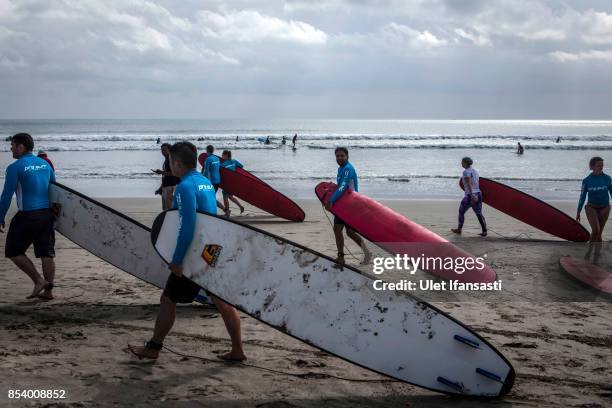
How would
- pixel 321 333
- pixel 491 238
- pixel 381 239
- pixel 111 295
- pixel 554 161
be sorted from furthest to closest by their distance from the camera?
pixel 554 161 < pixel 491 238 < pixel 381 239 < pixel 111 295 < pixel 321 333

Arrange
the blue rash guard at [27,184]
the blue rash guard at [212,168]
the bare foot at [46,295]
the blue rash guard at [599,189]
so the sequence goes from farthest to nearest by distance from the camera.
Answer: the blue rash guard at [212,168], the blue rash guard at [599,189], the bare foot at [46,295], the blue rash guard at [27,184]

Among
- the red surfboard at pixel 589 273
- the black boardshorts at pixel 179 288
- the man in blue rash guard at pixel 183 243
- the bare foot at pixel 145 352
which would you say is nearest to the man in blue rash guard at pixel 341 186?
the red surfboard at pixel 589 273

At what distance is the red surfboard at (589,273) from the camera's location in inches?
286

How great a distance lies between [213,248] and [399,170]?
26111 mm

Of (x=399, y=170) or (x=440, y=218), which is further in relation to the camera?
(x=399, y=170)

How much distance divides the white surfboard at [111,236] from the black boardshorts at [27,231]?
25cm

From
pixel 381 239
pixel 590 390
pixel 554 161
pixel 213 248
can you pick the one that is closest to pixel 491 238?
pixel 381 239

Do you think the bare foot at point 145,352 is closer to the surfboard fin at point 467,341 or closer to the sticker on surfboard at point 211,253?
the sticker on surfboard at point 211,253

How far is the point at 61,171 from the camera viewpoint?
27859 millimetres

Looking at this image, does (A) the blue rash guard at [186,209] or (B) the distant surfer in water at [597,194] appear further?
(B) the distant surfer in water at [597,194]

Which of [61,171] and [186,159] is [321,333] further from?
[61,171]

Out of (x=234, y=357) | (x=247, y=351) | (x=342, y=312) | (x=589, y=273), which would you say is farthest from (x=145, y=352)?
(x=589, y=273)

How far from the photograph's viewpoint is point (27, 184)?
623 cm

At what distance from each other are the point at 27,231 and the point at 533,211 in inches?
359
